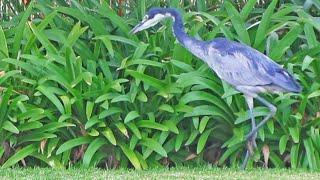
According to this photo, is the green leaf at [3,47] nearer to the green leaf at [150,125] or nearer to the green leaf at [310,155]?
the green leaf at [150,125]

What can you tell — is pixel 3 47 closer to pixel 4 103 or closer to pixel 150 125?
pixel 4 103

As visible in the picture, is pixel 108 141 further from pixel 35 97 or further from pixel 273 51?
pixel 273 51

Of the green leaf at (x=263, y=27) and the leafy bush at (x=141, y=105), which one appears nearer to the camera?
the leafy bush at (x=141, y=105)

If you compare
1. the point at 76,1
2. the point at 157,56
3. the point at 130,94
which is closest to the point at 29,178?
the point at 130,94

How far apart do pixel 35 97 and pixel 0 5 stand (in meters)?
2.11

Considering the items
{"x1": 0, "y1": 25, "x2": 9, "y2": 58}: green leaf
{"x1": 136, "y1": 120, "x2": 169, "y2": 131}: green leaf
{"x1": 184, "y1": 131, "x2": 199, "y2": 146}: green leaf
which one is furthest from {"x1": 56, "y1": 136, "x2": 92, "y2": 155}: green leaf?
{"x1": 0, "y1": 25, "x2": 9, "y2": 58}: green leaf

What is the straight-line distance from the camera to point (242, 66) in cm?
745

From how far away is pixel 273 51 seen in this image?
8203 mm

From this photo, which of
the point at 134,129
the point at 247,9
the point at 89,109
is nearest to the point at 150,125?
the point at 134,129

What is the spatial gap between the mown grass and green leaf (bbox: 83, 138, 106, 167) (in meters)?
0.22

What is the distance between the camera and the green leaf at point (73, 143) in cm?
768

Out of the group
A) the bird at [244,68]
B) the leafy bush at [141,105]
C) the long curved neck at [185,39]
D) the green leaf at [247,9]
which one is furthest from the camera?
the green leaf at [247,9]

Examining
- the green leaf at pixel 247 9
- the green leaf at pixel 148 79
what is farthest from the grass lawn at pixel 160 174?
the green leaf at pixel 247 9

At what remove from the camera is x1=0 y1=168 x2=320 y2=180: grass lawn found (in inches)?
274
